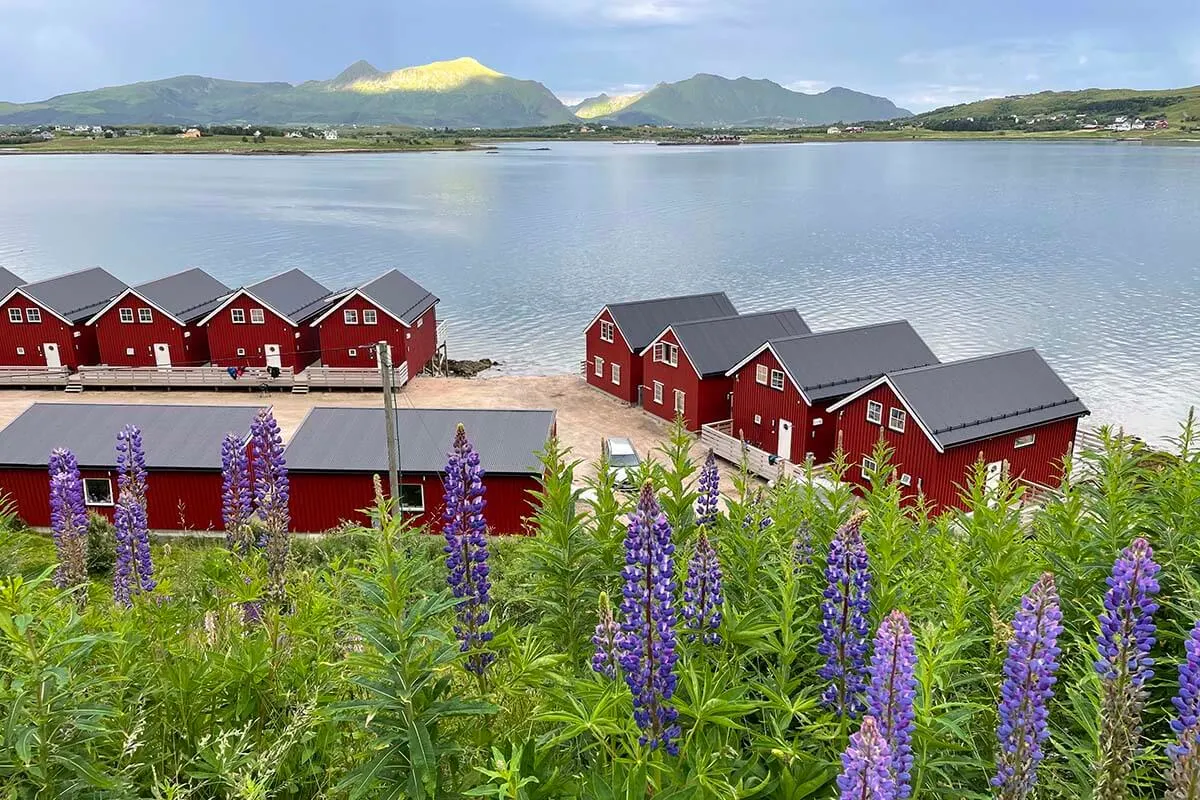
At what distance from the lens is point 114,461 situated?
27.4 m

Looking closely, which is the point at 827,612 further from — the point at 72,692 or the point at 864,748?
the point at 72,692

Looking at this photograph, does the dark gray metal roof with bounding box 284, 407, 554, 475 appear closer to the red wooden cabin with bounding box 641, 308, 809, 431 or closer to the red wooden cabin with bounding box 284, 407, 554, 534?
the red wooden cabin with bounding box 284, 407, 554, 534

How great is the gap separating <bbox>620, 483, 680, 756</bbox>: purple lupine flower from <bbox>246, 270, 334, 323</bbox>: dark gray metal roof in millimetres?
46310

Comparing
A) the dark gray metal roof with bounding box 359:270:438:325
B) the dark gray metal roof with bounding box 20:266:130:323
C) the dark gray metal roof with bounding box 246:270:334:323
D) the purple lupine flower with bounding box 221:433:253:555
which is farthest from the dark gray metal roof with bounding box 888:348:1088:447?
the dark gray metal roof with bounding box 20:266:130:323

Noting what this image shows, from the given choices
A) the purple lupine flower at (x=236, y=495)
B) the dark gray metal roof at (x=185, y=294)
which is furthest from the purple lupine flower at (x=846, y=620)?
the dark gray metal roof at (x=185, y=294)

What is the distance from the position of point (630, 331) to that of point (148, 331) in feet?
92.5

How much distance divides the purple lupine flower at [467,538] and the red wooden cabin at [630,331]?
37.2 metres

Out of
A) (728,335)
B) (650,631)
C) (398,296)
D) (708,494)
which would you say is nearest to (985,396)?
(728,335)

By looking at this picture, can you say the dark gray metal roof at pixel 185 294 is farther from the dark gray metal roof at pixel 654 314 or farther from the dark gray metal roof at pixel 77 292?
the dark gray metal roof at pixel 654 314

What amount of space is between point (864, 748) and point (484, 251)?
329 ft

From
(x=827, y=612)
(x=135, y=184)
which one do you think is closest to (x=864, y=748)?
(x=827, y=612)

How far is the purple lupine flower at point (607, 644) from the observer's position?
4777mm

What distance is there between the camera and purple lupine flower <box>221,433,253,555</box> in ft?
28.8

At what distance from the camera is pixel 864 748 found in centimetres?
345
